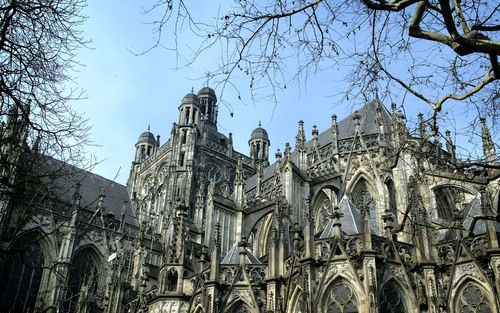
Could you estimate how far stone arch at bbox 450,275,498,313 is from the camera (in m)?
12.9

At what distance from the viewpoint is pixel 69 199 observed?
31219 mm

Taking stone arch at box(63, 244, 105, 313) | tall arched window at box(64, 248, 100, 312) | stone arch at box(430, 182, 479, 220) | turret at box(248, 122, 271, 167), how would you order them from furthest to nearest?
turret at box(248, 122, 271, 167) → stone arch at box(63, 244, 105, 313) → tall arched window at box(64, 248, 100, 312) → stone arch at box(430, 182, 479, 220)

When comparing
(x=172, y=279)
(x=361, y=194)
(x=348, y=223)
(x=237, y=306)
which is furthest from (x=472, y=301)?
(x=172, y=279)

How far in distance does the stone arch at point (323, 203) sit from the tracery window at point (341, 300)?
28.4ft

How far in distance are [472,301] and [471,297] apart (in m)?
0.10

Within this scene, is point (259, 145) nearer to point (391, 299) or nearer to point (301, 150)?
point (301, 150)

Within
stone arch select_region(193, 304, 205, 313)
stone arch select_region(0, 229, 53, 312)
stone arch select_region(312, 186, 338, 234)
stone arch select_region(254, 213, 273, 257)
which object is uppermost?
stone arch select_region(312, 186, 338, 234)

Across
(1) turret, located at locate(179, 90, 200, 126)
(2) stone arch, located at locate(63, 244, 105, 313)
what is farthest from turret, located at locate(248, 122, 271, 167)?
(2) stone arch, located at locate(63, 244, 105, 313)

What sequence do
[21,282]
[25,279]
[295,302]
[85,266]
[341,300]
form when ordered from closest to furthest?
[341,300] < [295,302] < [21,282] < [25,279] < [85,266]

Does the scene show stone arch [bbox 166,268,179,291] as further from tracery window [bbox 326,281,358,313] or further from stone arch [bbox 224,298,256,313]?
tracery window [bbox 326,281,358,313]

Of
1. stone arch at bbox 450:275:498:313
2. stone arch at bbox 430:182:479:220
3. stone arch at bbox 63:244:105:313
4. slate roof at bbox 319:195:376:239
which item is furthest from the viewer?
stone arch at bbox 63:244:105:313

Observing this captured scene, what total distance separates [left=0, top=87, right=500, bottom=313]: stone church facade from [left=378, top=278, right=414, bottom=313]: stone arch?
0.04 m

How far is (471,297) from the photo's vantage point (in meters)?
13.2

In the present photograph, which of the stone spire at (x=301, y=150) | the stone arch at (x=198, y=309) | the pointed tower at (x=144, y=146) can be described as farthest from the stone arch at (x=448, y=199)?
the pointed tower at (x=144, y=146)
